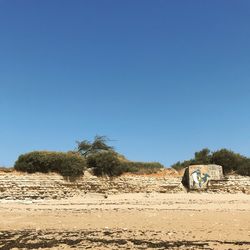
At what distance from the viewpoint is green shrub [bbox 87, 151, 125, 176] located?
1294 inches

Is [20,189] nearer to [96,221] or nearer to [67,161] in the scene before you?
[67,161]

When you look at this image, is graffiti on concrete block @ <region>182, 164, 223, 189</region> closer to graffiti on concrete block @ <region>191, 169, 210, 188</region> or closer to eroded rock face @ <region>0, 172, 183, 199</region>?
graffiti on concrete block @ <region>191, 169, 210, 188</region>

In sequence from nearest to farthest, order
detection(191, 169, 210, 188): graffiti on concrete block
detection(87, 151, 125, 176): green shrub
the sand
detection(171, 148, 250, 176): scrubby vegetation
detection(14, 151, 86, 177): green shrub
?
the sand, detection(14, 151, 86, 177): green shrub, detection(87, 151, 125, 176): green shrub, detection(191, 169, 210, 188): graffiti on concrete block, detection(171, 148, 250, 176): scrubby vegetation

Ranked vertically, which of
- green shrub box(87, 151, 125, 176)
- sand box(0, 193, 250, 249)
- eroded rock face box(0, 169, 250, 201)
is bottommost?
sand box(0, 193, 250, 249)

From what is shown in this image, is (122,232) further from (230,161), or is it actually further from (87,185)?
(230,161)

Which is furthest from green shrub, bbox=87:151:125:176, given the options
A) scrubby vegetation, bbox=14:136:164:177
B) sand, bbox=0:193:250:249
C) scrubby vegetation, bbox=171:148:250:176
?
sand, bbox=0:193:250:249

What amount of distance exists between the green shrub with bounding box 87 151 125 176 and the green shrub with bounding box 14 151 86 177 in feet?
5.80

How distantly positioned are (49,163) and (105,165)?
15.6ft

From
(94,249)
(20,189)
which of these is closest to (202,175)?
(20,189)

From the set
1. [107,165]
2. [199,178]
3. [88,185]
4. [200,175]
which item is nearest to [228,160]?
[200,175]

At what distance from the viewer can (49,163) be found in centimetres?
3078

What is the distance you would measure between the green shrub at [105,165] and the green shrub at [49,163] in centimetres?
177

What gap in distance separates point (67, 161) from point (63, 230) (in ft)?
61.8

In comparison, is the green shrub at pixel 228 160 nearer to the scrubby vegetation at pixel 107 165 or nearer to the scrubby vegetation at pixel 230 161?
the scrubby vegetation at pixel 230 161
